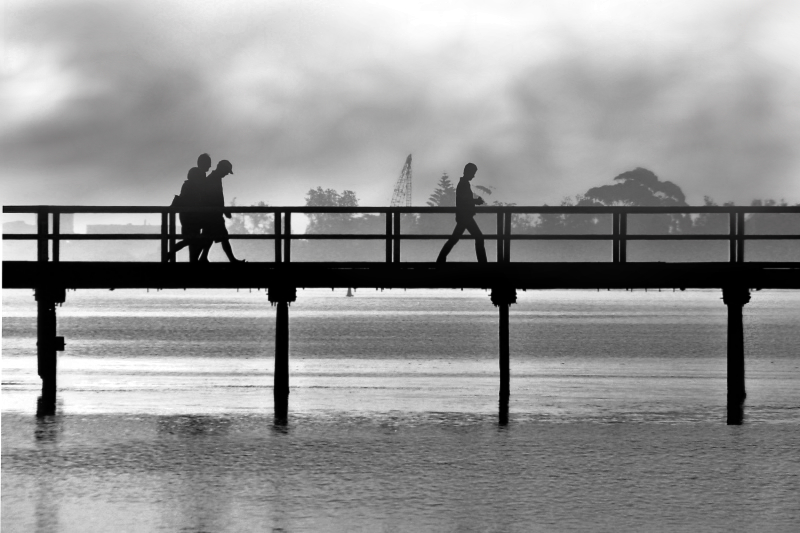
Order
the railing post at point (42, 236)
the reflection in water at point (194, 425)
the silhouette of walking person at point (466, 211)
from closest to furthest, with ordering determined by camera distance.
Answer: the reflection in water at point (194, 425), the silhouette of walking person at point (466, 211), the railing post at point (42, 236)

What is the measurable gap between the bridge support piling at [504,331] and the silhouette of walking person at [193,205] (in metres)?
5.14

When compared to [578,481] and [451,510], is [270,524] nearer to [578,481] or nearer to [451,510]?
[451,510]

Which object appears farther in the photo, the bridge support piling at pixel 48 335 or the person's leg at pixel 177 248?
the bridge support piling at pixel 48 335

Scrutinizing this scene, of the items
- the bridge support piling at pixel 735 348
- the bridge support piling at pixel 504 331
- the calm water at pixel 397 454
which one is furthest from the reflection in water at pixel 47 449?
the bridge support piling at pixel 735 348

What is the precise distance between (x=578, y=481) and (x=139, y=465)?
5307 millimetres

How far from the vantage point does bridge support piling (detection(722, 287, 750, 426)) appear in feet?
71.6

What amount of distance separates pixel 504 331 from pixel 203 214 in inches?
310

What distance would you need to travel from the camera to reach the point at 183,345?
55.2 metres

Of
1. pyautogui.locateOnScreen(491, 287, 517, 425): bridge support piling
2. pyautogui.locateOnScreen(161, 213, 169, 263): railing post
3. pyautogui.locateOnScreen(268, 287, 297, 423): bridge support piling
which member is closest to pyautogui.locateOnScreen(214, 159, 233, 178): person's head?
pyautogui.locateOnScreen(161, 213, 169, 263): railing post

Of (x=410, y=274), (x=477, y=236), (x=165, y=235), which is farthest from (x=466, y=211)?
(x=165, y=235)

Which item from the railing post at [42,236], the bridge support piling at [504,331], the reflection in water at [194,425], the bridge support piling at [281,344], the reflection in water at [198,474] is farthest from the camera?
the bridge support piling at [504,331]

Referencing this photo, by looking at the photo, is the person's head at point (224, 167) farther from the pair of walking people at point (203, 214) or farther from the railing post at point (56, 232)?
the railing post at point (56, 232)

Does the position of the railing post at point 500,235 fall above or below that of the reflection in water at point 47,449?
above

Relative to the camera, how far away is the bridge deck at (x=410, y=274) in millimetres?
20203
